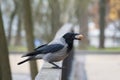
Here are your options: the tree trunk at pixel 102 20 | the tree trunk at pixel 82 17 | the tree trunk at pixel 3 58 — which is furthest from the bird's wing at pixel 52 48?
the tree trunk at pixel 102 20

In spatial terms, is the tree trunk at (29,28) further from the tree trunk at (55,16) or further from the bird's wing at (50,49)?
the tree trunk at (55,16)

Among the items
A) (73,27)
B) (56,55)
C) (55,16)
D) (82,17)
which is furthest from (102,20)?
(56,55)

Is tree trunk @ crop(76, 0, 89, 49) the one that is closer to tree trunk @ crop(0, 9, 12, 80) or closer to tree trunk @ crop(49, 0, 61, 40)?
tree trunk @ crop(49, 0, 61, 40)

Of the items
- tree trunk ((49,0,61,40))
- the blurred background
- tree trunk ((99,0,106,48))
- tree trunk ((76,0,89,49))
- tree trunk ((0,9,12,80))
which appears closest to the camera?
tree trunk ((0,9,12,80))

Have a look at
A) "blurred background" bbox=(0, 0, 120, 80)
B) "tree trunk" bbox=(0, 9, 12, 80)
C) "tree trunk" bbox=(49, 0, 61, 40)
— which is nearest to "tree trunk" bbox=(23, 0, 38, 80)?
"blurred background" bbox=(0, 0, 120, 80)

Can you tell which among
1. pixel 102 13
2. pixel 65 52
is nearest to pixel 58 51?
pixel 65 52

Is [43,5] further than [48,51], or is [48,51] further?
[43,5]

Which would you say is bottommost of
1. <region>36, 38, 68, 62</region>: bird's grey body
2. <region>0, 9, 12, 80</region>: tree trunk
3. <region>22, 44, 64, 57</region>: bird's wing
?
<region>0, 9, 12, 80</region>: tree trunk

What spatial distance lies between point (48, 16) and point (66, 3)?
1635 millimetres

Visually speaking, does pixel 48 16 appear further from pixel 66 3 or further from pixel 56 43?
pixel 56 43

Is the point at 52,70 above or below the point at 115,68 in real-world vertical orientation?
above

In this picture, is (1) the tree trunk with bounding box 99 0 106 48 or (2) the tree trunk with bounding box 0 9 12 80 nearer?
(2) the tree trunk with bounding box 0 9 12 80

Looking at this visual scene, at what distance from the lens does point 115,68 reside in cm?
1203

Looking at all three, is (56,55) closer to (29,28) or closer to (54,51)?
(54,51)
